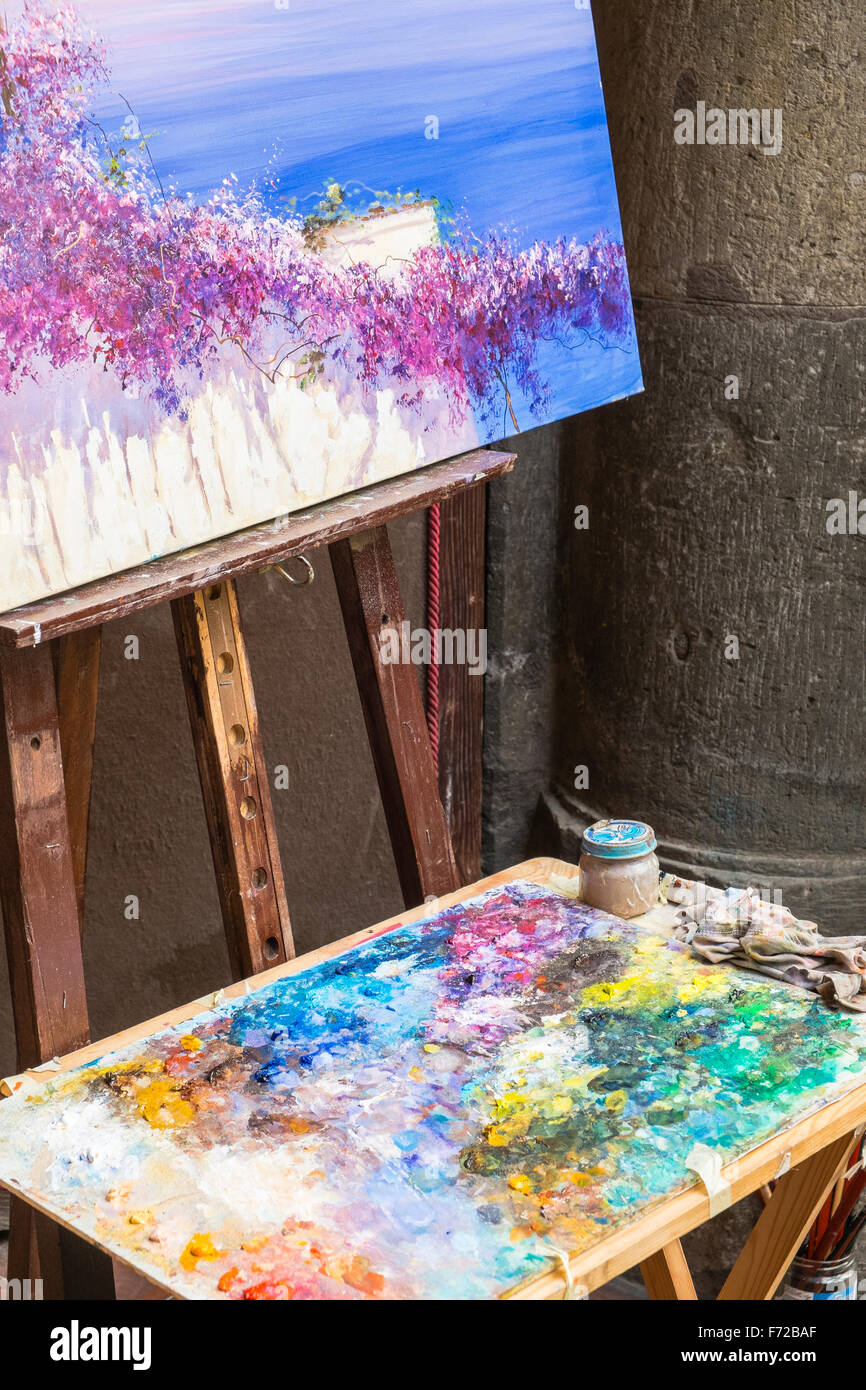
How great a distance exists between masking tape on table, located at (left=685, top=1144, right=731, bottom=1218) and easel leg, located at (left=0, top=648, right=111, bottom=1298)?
25.4 inches

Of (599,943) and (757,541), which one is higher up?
(757,541)

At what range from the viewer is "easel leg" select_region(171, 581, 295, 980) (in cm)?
188

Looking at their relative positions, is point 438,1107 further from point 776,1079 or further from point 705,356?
point 705,356

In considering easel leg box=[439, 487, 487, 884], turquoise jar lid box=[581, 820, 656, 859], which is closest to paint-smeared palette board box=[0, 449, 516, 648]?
turquoise jar lid box=[581, 820, 656, 859]

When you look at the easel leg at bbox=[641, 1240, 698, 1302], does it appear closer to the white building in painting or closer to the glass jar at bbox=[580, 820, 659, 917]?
the glass jar at bbox=[580, 820, 659, 917]

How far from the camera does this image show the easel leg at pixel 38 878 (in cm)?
164

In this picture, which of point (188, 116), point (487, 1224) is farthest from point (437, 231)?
point (487, 1224)

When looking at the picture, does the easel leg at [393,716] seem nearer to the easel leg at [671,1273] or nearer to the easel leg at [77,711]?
the easel leg at [77,711]

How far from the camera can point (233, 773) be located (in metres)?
1.90

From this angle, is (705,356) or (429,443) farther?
(705,356)

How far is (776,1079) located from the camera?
1.67m

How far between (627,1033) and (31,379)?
93cm

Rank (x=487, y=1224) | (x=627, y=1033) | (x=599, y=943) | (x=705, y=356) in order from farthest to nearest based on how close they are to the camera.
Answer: (x=705, y=356), (x=599, y=943), (x=627, y=1033), (x=487, y=1224)

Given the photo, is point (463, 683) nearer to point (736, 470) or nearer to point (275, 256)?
point (736, 470)
